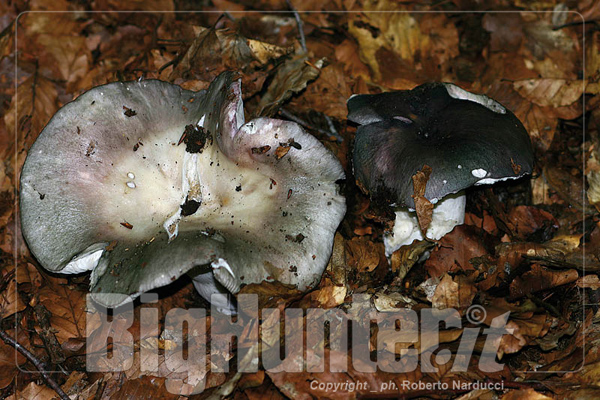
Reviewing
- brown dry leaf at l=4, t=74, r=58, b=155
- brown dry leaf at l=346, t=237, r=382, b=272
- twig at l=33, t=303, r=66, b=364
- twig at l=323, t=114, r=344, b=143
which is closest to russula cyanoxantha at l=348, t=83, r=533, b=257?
brown dry leaf at l=346, t=237, r=382, b=272

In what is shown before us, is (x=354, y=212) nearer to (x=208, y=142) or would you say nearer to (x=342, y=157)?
(x=342, y=157)

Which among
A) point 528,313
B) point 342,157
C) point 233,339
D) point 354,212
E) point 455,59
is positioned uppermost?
point 455,59

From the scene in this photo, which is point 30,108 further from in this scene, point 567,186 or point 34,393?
point 567,186

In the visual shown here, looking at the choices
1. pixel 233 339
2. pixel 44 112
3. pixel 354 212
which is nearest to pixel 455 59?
pixel 354 212

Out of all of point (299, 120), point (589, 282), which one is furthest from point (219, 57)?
point (589, 282)

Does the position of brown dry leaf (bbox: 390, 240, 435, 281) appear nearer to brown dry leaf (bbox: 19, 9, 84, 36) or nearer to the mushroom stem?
the mushroom stem

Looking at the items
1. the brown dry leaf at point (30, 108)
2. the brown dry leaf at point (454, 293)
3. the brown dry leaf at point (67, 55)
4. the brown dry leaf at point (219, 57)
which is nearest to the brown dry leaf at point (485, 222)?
the brown dry leaf at point (454, 293)

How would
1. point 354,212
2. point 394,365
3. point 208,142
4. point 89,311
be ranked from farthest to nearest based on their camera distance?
point 354,212
point 89,311
point 208,142
point 394,365
